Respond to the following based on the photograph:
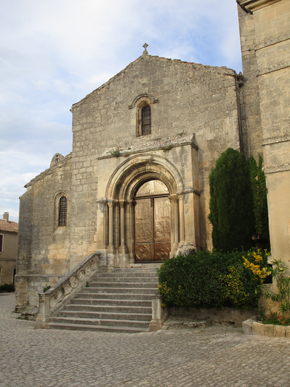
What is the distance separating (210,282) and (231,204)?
318cm

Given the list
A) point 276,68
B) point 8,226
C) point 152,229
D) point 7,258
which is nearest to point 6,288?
point 7,258

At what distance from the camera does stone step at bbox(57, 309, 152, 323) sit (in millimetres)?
9141

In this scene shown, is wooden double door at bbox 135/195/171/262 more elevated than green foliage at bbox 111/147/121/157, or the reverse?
green foliage at bbox 111/147/121/157

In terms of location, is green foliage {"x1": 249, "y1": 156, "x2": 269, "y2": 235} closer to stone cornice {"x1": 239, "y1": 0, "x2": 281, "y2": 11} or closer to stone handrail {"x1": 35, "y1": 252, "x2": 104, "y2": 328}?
stone cornice {"x1": 239, "y1": 0, "x2": 281, "y2": 11}

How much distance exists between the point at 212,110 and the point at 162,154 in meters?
2.29

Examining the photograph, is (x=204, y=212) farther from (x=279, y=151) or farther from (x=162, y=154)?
(x=279, y=151)

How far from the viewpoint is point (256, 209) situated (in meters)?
10.9

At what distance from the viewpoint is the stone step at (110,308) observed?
9416 mm

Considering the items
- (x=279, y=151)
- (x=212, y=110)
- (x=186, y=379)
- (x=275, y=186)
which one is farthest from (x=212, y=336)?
(x=212, y=110)

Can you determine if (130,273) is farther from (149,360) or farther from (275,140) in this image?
(275,140)

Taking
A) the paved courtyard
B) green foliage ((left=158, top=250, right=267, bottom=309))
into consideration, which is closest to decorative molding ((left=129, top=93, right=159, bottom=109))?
green foliage ((left=158, top=250, right=267, bottom=309))

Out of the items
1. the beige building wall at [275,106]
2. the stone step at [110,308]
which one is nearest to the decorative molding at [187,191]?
the beige building wall at [275,106]

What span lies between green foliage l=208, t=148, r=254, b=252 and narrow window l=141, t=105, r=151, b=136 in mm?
3457

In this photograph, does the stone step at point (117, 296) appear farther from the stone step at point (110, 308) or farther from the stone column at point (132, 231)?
the stone column at point (132, 231)
